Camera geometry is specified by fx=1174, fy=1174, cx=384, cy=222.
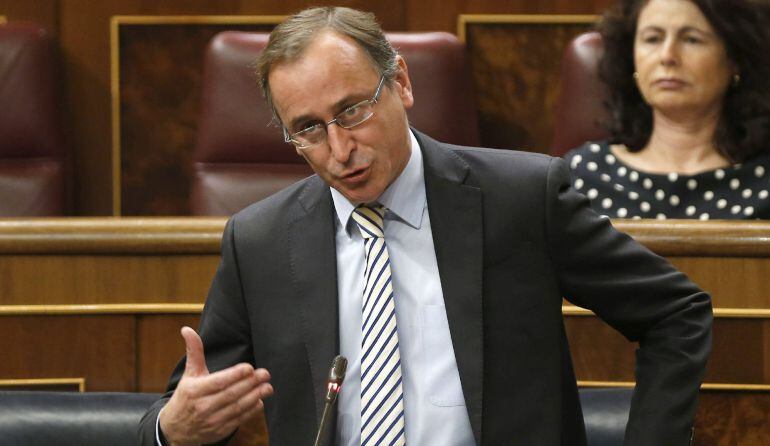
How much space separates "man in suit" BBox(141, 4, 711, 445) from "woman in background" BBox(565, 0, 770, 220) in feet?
1.50

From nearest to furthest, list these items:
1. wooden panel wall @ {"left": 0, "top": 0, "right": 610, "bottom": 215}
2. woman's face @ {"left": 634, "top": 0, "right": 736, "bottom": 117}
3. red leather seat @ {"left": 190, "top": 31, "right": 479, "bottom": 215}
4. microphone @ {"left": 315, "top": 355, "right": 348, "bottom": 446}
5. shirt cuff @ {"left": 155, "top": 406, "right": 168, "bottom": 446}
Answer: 1. microphone @ {"left": 315, "top": 355, "right": 348, "bottom": 446}
2. shirt cuff @ {"left": 155, "top": 406, "right": 168, "bottom": 446}
3. woman's face @ {"left": 634, "top": 0, "right": 736, "bottom": 117}
4. red leather seat @ {"left": 190, "top": 31, "right": 479, "bottom": 215}
5. wooden panel wall @ {"left": 0, "top": 0, "right": 610, "bottom": 215}

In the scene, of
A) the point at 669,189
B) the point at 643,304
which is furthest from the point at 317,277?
the point at 669,189

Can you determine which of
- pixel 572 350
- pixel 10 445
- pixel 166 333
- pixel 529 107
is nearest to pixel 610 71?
pixel 529 107

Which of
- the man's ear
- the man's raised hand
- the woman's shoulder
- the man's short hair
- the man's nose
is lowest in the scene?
the man's raised hand

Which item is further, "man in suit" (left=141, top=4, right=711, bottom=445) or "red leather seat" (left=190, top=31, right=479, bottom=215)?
"red leather seat" (left=190, top=31, right=479, bottom=215)

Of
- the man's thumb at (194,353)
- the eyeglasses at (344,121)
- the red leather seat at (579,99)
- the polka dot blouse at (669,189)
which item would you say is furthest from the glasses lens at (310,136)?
the red leather seat at (579,99)

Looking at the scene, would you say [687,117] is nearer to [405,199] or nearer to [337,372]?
[405,199]

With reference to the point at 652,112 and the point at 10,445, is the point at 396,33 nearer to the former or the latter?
the point at 652,112

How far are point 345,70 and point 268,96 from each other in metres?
0.06

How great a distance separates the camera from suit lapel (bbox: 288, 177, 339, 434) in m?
0.64

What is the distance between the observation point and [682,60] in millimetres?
1054

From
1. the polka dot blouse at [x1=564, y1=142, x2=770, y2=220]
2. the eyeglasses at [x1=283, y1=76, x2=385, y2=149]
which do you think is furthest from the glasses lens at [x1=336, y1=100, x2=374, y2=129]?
the polka dot blouse at [x1=564, y1=142, x2=770, y2=220]

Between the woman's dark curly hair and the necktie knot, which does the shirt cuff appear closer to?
the necktie knot

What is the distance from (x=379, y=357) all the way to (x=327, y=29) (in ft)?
0.58
